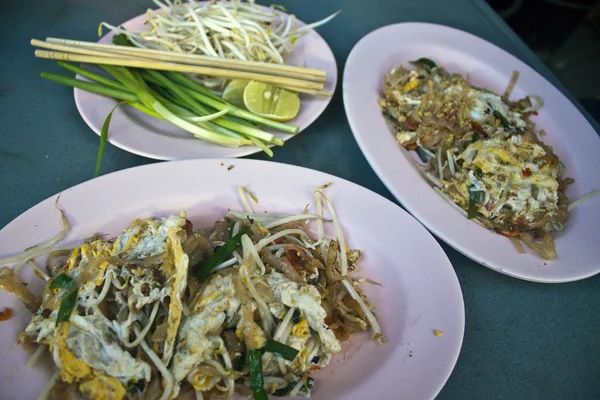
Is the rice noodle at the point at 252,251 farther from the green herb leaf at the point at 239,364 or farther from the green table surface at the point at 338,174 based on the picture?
the green table surface at the point at 338,174

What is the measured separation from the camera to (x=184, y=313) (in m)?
1.40

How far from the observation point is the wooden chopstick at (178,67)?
6.98ft

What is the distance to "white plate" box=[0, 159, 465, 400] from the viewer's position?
1.40 meters

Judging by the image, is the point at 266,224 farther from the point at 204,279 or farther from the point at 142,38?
the point at 142,38

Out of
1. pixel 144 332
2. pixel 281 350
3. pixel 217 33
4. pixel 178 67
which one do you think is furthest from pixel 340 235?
pixel 217 33

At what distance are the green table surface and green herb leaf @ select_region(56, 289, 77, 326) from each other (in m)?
0.70

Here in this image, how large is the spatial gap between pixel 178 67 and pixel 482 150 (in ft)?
4.93

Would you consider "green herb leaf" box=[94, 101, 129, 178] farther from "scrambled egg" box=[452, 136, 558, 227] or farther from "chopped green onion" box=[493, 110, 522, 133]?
"chopped green onion" box=[493, 110, 522, 133]

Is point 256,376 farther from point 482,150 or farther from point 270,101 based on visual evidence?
point 482,150

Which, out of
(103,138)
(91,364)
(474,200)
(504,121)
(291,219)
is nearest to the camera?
(91,364)

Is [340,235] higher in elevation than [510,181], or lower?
lower

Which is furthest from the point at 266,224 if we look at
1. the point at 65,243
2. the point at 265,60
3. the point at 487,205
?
the point at 265,60

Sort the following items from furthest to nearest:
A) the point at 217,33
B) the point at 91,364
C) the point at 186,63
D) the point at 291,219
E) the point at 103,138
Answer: the point at 217,33
the point at 186,63
the point at 103,138
the point at 291,219
the point at 91,364

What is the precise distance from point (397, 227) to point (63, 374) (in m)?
1.21
